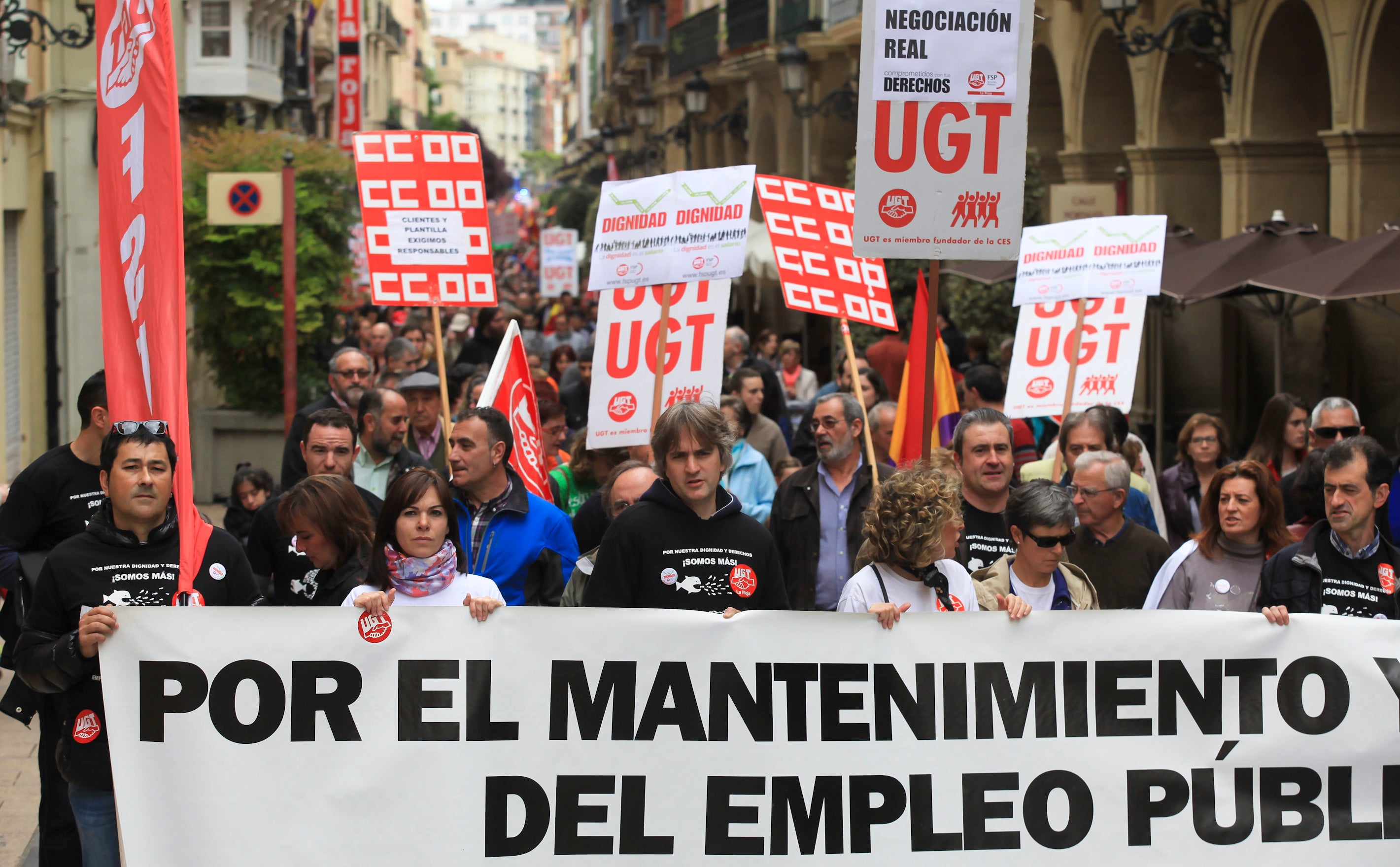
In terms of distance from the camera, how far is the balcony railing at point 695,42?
3303 centimetres

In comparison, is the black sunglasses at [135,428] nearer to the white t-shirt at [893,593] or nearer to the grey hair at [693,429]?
the grey hair at [693,429]

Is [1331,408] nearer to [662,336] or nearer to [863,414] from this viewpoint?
[863,414]

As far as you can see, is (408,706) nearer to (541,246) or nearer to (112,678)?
(112,678)

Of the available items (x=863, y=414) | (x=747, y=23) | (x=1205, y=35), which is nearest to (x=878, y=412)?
(x=863, y=414)

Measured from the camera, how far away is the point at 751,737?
4.64 meters

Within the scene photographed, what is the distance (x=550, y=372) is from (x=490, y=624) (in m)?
10.8

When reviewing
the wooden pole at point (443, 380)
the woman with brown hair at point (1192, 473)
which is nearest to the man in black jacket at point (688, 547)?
the wooden pole at point (443, 380)

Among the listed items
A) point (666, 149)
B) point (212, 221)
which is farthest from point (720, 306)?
point (666, 149)

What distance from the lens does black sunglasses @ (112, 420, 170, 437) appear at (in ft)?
14.1

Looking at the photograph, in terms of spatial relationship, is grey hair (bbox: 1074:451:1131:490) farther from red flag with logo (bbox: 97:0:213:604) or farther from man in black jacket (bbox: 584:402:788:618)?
red flag with logo (bbox: 97:0:213:604)

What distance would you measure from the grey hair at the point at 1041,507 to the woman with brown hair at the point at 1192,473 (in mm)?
3128

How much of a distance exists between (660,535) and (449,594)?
0.65 metres

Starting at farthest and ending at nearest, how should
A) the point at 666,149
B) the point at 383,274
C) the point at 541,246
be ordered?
the point at 666,149 < the point at 541,246 < the point at 383,274

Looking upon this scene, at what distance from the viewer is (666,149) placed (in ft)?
144
